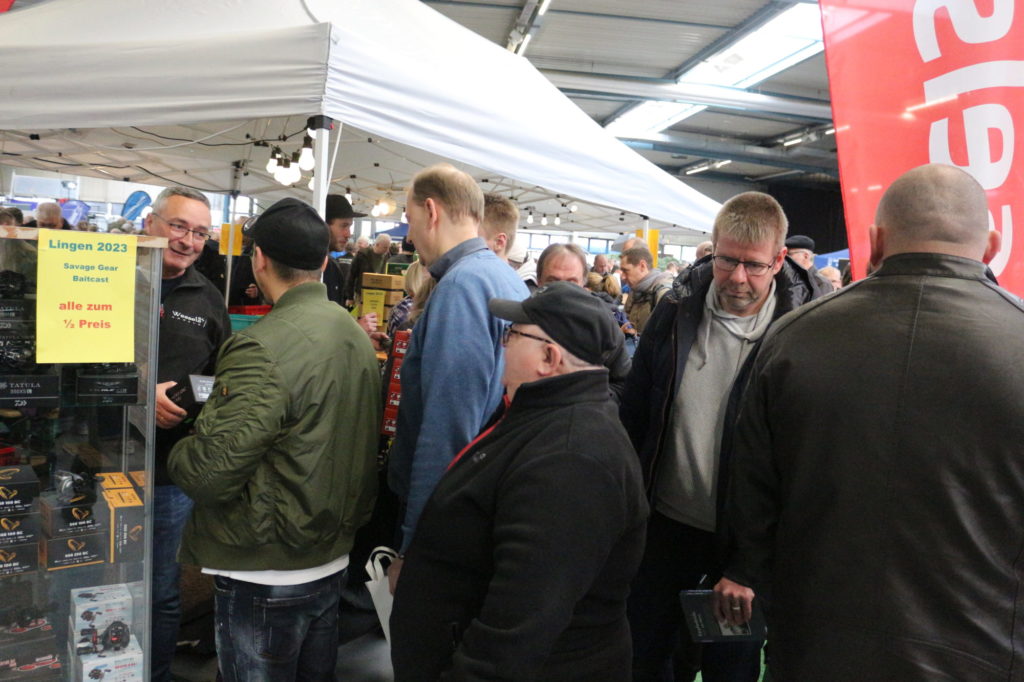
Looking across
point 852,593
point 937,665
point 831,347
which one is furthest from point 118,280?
point 937,665

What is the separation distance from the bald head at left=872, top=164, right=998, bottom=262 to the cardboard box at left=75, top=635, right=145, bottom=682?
2.16m

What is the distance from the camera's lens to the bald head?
55.6 inches

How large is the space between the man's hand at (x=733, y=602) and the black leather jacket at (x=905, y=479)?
0.77ft

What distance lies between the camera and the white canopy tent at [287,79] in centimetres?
285

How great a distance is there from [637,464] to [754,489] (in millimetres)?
405

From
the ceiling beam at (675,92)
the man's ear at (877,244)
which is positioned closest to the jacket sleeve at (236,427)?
the man's ear at (877,244)

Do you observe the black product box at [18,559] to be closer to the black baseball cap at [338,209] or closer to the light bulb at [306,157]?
the black baseball cap at [338,209]

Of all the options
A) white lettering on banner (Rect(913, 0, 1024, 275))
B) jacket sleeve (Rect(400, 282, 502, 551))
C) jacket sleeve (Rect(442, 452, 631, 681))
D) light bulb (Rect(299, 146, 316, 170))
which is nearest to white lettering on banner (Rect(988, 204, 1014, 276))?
white lettering on banner (Rect(913, 0, 1024, 275))

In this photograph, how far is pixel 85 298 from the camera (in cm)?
177

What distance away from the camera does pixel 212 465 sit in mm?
A: 1688

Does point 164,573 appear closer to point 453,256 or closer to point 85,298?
point 85,298

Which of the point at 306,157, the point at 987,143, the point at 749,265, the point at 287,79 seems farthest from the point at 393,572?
the point at 306,157

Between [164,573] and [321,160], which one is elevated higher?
[321,160]

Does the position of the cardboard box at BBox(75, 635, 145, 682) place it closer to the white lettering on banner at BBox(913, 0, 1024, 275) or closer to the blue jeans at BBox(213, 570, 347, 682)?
the blue jeans at BBox(213, 570, 347, 682)
